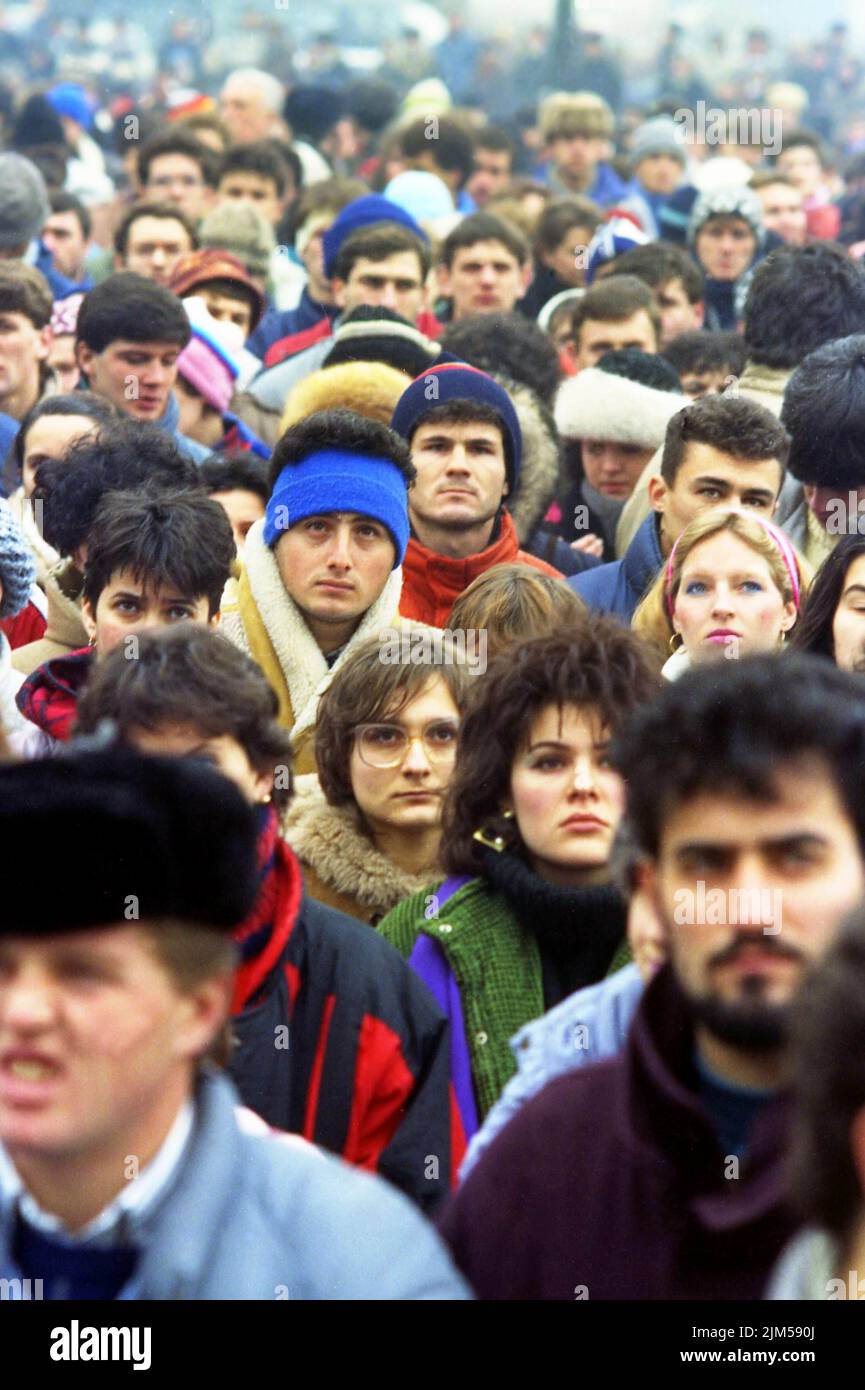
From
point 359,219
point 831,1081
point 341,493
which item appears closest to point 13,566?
point 341,493

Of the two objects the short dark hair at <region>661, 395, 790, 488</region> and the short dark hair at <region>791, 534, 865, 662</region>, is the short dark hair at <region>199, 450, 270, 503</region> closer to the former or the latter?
the short dark hair at <region>661, 395, 790, 488</region>

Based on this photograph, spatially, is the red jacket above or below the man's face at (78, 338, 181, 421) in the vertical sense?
below

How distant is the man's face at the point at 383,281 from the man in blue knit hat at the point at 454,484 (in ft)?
7.31

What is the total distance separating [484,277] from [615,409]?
2385 mm

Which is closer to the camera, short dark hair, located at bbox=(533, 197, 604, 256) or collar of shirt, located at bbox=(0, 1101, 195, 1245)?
collar of shirt, located at bbox=(0, 1101, 195, 1245)

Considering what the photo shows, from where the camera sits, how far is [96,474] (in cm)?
590

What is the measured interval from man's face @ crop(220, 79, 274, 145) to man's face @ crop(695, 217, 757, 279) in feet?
13.3

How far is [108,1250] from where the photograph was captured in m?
2.60

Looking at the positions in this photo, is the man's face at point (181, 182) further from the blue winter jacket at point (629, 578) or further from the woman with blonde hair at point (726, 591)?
the woman with blonde hair at point (726, 591)

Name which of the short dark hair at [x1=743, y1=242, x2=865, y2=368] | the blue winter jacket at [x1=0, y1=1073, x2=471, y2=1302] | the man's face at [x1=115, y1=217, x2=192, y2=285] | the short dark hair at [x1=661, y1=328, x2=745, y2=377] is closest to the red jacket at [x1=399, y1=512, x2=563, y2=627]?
the short dark hair at [x1=743, y1=242, x2=865, y2=368]

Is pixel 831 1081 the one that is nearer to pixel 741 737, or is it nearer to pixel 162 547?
pixel 741 737

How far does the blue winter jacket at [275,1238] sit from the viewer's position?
8.34 ft

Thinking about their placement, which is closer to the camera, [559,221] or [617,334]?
[617,334]

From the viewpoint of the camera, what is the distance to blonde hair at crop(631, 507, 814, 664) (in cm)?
530
